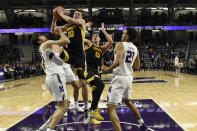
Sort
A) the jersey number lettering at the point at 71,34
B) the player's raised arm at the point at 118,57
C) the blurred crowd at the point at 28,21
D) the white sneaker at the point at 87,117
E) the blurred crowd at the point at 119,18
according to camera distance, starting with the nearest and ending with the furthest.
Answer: the player's raised arm at the point at 118,57
the jersey number lettering at the point at 71,34
the white sneaker at the point at 87,117
the blurred crowd at the point at 28,21
the blurred crowd at the point at 119,18

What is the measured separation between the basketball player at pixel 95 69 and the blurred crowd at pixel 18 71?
1208cm

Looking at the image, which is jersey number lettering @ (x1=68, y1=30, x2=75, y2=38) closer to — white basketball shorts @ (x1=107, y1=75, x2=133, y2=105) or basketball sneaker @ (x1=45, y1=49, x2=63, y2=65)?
basketball sneaker @ (x1=45, y1=49, x2=63, y2=65)

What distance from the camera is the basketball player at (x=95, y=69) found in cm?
418

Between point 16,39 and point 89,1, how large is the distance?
13702mm

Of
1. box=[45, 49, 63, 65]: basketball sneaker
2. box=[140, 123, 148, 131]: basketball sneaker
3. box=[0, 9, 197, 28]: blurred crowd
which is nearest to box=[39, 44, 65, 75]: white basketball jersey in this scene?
box=[45, 49, 63, 65]: basketball sneaker

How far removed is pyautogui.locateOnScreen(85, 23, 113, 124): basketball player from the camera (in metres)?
4.18

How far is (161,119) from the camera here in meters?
4.36

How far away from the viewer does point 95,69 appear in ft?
14.8

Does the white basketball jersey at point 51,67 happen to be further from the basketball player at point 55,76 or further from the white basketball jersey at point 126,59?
the white basketball jersey at point 126,59

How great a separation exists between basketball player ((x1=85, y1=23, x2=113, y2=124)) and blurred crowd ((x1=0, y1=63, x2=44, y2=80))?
1208 centimetres

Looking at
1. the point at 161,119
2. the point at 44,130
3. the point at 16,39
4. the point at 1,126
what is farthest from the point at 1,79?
the point at 16,39

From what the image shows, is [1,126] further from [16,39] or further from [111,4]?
[16,39]

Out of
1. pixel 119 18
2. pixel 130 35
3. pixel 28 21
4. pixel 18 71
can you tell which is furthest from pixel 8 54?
pixel 130 35

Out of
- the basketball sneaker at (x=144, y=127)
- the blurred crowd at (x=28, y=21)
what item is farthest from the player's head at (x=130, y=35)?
the blurred crowd at (x=28, y=21)
